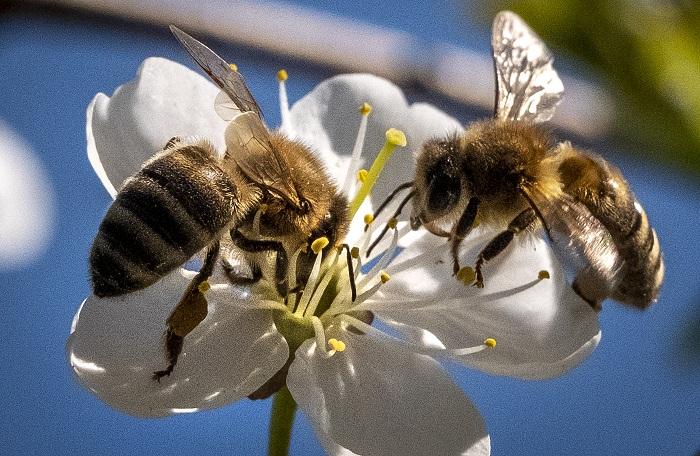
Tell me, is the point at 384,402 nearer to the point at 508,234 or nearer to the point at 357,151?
the point at 508,234

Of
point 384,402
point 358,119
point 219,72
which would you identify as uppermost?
point 219,72

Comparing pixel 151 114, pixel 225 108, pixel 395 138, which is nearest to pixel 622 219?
pixel 395 138

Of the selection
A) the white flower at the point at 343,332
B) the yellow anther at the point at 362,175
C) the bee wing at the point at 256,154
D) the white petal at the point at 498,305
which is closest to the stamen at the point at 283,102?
the white flower at the point at 343,332

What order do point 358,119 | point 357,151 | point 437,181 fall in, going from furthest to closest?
point 358,119
point 357,151
point 437,181

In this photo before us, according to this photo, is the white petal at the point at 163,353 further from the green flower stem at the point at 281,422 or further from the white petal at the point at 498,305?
the white petal at the point at 498,305

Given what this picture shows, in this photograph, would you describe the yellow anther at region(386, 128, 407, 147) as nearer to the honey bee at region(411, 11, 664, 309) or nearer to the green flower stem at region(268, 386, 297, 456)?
the honey bee at region(411, 11, 664, 309)

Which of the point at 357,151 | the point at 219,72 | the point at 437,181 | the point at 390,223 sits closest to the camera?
the point at 219,72
